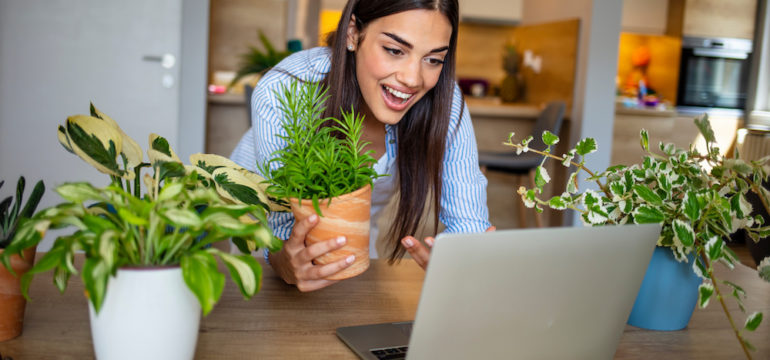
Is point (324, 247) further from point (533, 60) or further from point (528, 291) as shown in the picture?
point (533, 60)

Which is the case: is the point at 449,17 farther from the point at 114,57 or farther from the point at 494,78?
the point at 494,78

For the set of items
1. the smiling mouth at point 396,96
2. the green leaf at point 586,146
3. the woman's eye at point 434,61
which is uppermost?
the woman's eye at point 434,61

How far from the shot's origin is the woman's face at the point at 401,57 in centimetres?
118

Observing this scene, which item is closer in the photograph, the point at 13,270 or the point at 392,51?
the point at 13,270

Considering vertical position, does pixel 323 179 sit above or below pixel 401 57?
below

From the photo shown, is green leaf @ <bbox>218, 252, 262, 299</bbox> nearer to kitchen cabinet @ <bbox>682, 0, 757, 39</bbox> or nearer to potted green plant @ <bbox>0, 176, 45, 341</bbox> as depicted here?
potted green plant @ <bbox>0, 176, 45, 341</bbox>

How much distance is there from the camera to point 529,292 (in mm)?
632

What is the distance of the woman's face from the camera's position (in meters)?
1.18

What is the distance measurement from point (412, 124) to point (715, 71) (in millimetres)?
5056

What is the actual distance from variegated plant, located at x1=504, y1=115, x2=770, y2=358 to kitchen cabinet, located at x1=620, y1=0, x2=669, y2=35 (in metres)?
5.54

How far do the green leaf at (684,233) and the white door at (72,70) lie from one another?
2757 mm

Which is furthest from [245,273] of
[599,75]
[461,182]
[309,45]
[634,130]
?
[309,45]

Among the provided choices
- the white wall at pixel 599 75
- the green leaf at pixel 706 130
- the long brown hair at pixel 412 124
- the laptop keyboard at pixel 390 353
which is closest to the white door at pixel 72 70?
the long brown hair at pixel 412 124

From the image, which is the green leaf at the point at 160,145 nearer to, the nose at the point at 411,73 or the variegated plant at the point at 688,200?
the variegated plant at the point at 688,200
